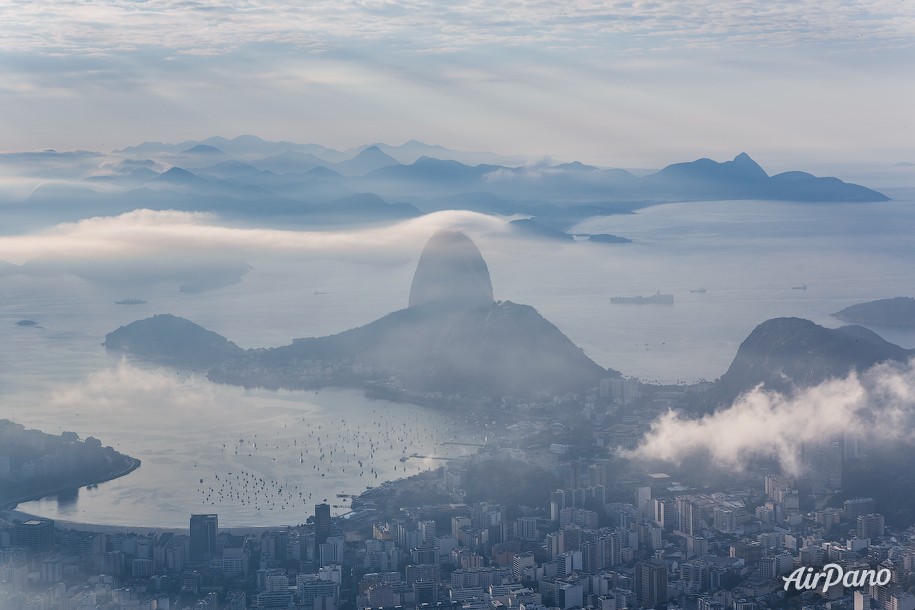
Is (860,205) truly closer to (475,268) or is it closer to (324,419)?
(475,268)

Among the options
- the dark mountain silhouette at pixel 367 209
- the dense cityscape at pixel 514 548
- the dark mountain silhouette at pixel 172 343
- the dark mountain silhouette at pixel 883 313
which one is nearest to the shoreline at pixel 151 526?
the dense cityscape at pixel 514 548

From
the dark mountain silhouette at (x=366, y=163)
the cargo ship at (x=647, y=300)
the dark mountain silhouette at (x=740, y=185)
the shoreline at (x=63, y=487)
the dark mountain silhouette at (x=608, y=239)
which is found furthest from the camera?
the dark mountain silhouette at (x=366, y=163)

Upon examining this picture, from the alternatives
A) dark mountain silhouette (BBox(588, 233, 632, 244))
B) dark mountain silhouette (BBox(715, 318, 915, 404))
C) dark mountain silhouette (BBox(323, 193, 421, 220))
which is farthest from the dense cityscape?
dark mountain silhouette (BBox(323, 193, 421, 220))

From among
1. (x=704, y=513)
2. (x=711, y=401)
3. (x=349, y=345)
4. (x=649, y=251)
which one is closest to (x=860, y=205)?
(x=649, y=251)

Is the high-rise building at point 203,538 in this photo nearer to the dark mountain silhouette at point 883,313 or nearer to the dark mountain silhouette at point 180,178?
the dark mountain silhouette at point 883,313

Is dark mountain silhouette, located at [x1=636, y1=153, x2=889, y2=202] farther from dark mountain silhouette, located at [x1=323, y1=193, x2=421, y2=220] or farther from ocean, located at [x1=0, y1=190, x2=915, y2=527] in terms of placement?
dark mountain silhouette, located at [x1=323, y1=193, x2=421, y2=220]
